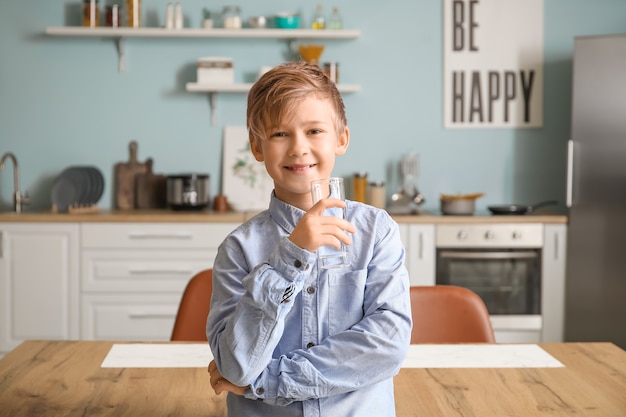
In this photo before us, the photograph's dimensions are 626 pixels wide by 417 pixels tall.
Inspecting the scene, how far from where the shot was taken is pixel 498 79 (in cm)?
472

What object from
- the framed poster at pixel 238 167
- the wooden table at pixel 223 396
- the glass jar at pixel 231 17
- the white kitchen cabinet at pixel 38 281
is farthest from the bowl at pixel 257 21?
the wooden table at pixel 223 396

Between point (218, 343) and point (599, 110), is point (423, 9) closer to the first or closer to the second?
point (599, 110)

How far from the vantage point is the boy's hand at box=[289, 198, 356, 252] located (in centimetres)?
109

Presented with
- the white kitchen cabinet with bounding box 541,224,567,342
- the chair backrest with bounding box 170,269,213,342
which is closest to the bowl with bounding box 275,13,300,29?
the white kitchen cabinet with bounding box 541,224,567,342

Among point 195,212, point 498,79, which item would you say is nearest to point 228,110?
point 195,212

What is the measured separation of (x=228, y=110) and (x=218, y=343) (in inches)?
144

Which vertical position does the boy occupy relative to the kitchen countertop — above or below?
above

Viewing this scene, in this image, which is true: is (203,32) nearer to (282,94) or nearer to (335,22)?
(335,22)

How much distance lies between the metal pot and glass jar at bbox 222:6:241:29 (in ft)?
2.69

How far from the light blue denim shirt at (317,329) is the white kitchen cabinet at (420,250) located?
2.98 m

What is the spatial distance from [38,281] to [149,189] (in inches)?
31.5

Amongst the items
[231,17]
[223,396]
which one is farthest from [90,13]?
[223,396]

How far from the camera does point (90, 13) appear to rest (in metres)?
4.55

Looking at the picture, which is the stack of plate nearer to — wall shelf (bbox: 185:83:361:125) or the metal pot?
the metal pot
